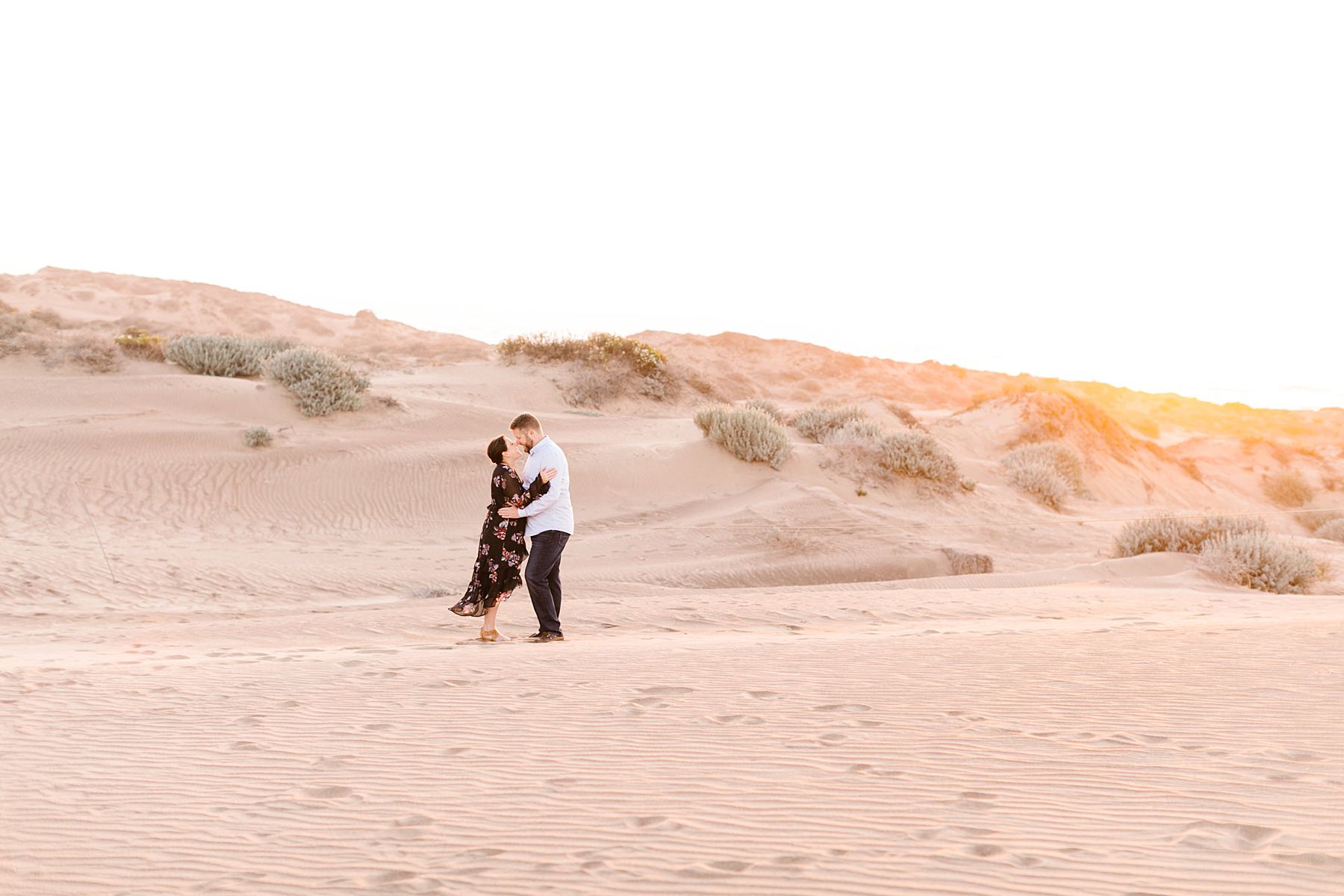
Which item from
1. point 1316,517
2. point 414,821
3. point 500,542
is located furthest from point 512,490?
point 1316,517

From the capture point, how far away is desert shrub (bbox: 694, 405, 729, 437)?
20.0 metres

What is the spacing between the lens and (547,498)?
26.2 ft

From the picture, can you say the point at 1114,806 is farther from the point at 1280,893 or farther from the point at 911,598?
the point at 911,598

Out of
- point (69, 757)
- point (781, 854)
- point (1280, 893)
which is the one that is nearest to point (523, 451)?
point (69, 757)

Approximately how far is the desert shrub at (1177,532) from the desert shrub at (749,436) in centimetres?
625

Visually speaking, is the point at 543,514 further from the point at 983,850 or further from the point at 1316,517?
the point at 1316,517

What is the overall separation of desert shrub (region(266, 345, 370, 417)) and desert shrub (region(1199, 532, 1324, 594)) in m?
15.9

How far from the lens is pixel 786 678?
649cm

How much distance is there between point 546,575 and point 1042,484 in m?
16.9

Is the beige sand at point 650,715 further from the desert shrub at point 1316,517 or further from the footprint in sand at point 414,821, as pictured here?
the desert shrub at point 1316,517

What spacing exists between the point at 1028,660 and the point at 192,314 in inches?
2300

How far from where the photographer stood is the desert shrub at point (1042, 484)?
2220 cm

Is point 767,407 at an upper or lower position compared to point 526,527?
upper

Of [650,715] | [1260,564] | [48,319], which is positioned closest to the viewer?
[650,715]
